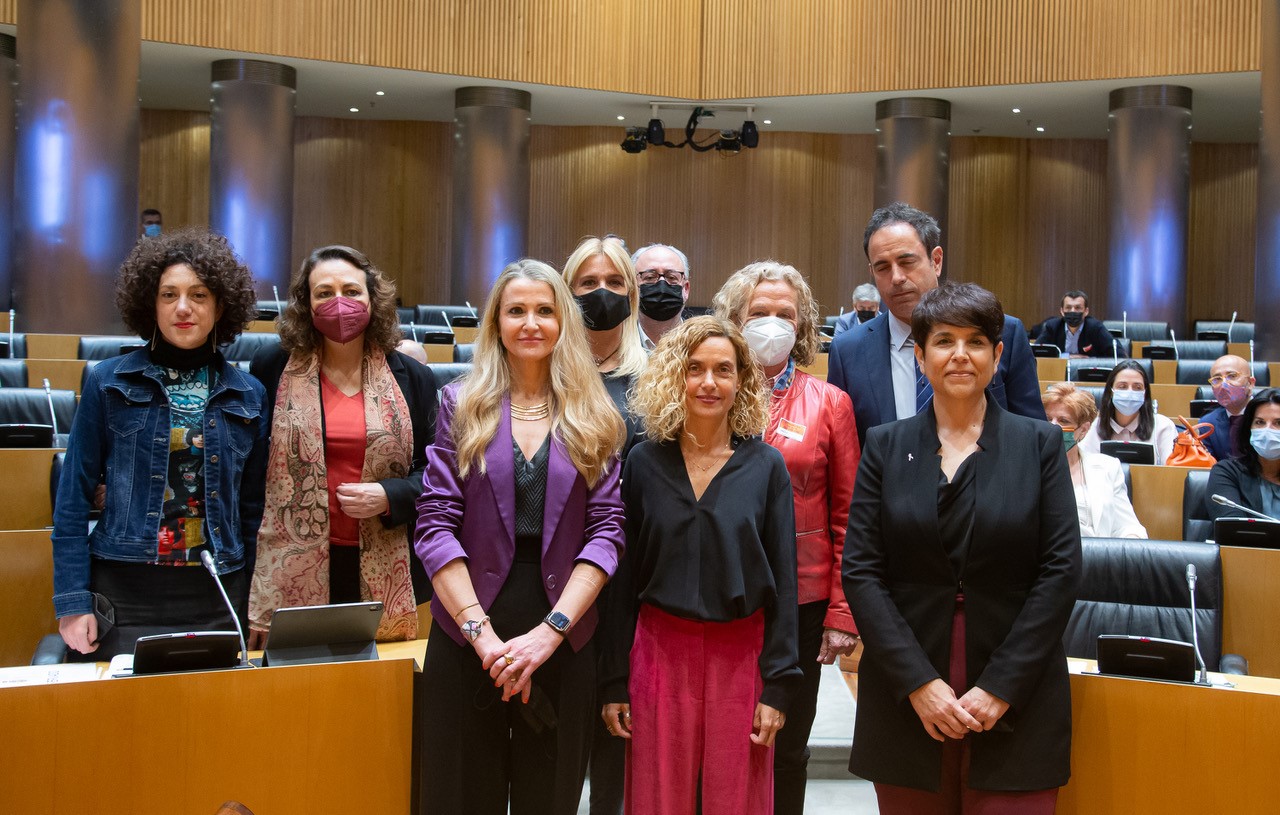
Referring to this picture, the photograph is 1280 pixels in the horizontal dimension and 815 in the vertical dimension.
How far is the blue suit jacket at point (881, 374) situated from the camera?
2.56 metres

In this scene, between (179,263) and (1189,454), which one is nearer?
(179,263)

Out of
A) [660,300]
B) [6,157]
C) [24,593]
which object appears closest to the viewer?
[660,300]

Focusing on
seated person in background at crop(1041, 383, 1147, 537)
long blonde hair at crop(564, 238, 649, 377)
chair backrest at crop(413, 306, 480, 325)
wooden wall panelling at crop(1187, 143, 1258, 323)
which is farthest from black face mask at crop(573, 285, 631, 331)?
wooden wall panelling at crop(1187, 143, 1258, 323)

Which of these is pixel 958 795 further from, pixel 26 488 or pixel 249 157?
pixel 249 157

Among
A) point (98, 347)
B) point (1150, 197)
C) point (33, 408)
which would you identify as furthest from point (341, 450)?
point (1150, 197)

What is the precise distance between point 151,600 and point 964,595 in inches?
65.0

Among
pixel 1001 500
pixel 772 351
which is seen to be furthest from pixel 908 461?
pixel 772 351

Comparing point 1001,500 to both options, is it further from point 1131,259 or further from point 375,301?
point 1131,259

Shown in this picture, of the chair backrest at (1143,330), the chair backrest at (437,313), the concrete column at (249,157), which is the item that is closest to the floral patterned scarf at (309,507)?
the chair backrest at (437,313)

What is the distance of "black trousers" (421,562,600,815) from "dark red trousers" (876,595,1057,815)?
0.60 metres

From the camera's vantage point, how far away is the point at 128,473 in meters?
2.36

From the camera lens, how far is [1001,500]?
211 centimetres

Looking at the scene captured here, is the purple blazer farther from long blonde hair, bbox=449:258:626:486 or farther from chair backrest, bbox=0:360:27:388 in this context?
chair backrest, bbox=0:360:27:388

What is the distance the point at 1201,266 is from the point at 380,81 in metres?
10.5
